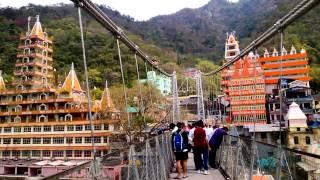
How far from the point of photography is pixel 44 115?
100 feet

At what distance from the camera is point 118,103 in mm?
27062

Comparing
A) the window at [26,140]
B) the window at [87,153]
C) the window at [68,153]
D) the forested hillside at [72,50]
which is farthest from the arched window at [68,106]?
the forested hillside at [72,50]

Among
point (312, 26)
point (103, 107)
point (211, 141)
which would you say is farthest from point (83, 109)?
point (312, 26)

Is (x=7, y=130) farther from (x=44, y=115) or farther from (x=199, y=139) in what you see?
(x=199, y=139)

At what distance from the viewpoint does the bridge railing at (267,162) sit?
1765mm

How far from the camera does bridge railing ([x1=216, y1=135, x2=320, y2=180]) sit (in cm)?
177

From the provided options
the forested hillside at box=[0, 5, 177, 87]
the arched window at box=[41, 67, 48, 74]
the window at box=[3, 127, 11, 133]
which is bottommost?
the window at box=[3, 127, 11, 133]

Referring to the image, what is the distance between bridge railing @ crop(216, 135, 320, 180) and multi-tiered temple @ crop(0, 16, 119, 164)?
22085 millimetres

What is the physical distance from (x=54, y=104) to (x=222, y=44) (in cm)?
5207

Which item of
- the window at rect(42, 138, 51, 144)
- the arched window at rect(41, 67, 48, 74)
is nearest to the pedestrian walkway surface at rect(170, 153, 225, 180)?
the window at rect(42, 138, 51, 144)

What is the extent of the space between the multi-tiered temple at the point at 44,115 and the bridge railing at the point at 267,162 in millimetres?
22085

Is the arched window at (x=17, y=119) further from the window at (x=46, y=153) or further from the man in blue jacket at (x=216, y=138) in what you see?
the man in blue jacket at (x=216, y=138)

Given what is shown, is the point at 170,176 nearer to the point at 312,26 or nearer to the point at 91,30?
the point at 312,26

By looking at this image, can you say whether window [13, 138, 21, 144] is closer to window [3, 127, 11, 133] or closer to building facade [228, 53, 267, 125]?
window [3, 127, 11, 133]
